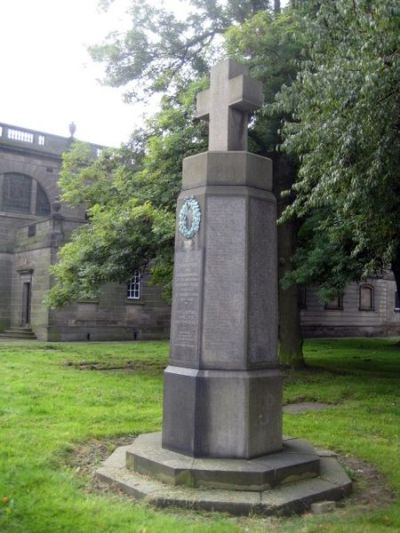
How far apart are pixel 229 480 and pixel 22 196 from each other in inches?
1206

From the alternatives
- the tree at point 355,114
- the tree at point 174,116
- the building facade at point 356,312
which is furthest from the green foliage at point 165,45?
the building facade at point 356,312

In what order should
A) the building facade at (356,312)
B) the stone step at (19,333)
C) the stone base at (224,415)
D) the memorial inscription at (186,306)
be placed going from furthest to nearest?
the building facade at (356,312), the stone step at (19,333), the memorial inscription at (186,306), the stone base at (224,415)

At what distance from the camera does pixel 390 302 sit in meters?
45.3

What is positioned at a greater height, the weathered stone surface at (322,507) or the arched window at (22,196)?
the arched window at (22,196)

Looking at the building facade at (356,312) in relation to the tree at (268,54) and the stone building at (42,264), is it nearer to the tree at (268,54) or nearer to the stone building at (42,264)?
the stone building at (42,264)

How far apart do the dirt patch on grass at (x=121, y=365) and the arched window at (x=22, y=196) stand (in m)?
18.2

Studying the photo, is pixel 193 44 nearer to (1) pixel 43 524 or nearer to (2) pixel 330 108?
(2) pixel 330 108

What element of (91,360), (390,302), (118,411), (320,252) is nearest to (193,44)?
(320,252)

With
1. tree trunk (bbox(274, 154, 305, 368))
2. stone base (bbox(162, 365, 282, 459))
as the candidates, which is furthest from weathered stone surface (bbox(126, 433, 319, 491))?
tree trunk (bbox(274, 154, 305, 368))

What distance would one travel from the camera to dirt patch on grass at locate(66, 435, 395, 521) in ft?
19.1

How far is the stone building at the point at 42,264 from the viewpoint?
2888 centimetres

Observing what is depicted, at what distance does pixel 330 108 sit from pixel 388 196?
1.80m

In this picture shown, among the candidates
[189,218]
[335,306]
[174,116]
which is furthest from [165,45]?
[335,306]

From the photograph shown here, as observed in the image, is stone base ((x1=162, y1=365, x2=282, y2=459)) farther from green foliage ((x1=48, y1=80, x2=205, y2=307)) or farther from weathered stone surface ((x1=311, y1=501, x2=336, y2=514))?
green foliage ((x1=48, y1=80, x2=205, y2=307))
